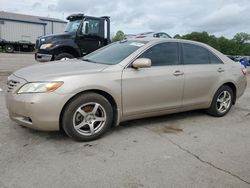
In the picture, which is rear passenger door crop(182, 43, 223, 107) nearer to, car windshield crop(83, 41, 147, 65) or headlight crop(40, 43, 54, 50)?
car windshield crop(83, 41, 147, 65)

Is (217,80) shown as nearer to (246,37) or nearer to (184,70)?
(184,70)

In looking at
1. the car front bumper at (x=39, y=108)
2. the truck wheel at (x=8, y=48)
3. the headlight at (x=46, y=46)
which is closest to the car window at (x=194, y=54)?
the car front bumper at (x=39, y=108)

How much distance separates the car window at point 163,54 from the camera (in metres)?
4.45

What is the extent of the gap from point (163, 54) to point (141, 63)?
73 centimetres

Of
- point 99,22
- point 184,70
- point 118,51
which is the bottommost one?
point 184,70

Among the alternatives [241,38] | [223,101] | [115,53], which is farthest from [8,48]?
[241,38]

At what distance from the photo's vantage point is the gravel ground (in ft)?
9.31

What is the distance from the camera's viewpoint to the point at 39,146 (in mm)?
3619

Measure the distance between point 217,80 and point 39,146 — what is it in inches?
137

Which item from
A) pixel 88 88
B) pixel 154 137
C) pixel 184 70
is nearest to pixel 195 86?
pixel 184 70

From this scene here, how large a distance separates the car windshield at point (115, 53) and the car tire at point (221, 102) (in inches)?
75.3

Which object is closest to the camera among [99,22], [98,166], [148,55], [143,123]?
[98,166]

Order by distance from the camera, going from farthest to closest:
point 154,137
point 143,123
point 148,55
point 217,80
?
point 217,80
point 143,123
point 148,55
point 154,137

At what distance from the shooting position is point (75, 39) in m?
9.98
